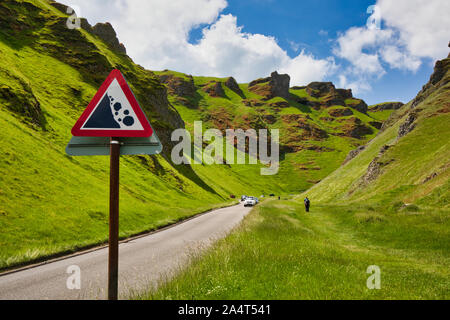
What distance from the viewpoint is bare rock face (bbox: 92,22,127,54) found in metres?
95.2

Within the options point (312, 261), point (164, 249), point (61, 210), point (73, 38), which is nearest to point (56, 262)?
point (164, 249)

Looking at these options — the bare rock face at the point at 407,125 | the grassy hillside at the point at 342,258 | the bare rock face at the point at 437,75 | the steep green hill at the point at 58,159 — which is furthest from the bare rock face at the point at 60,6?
the bare rock face at the point at 437,75

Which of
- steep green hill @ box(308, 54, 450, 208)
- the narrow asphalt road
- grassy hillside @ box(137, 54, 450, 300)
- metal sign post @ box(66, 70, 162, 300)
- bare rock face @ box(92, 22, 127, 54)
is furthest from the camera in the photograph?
bare rock face @ box(92, 22, 127, 54)

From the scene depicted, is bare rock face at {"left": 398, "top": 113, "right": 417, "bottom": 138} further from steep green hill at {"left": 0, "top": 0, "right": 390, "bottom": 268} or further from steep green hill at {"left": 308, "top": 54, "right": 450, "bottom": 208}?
steep green hill at {"left": 0, "top": 0, "right": 390, "bottom": 268}

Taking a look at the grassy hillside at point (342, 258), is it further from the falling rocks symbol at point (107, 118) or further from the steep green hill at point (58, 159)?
the steep green hill at point (58, 159)

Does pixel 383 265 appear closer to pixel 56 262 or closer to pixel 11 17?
pixel 56 262

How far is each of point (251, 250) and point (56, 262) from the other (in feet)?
28.0

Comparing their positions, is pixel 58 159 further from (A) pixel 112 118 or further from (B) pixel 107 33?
(B) pixel 107 33

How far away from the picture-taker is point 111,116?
3.76 m

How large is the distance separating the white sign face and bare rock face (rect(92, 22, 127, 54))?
4280 inches

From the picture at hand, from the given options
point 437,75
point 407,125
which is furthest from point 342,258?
point 437,75

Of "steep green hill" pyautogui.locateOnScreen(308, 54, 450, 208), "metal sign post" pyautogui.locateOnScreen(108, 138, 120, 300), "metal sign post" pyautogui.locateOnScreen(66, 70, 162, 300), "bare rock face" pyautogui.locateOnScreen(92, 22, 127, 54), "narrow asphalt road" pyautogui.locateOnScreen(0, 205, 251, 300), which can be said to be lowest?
"narrow asphalt road" pyautogui.locateOnScreen(0, 205, 251, 300)

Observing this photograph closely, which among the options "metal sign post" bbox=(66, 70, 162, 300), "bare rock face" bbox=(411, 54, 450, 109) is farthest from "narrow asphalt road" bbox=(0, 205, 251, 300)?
"bare rock face" bbox=(411, 54, 450, 109)

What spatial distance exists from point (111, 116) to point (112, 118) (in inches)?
1.5
